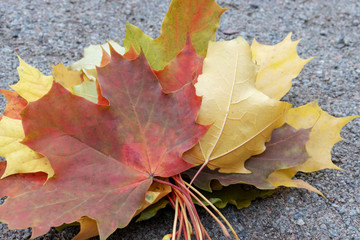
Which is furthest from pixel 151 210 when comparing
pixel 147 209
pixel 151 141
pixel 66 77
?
pixel 66 77

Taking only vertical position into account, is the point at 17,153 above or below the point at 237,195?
above

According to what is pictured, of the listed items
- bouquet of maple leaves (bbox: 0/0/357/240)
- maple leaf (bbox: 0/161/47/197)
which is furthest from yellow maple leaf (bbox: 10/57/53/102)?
maple leaf (bbox: 0/161/47/197)

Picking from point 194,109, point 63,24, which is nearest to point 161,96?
point 194,109

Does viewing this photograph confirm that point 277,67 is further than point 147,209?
Yes

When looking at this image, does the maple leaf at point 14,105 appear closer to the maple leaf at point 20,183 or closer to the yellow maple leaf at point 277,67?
the maple leaf at point 20,183

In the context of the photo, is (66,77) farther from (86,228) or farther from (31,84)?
(86,228)

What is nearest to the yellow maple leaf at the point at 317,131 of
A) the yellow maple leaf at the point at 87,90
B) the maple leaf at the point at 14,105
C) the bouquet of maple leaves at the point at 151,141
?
the bouquet of maple leaves at the point at 151,141

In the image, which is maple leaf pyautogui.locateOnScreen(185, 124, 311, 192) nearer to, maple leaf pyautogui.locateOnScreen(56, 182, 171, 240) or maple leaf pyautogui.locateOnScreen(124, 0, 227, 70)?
maple leaf pyautogui.locateOnScreen(56, 182, 171, 240)
